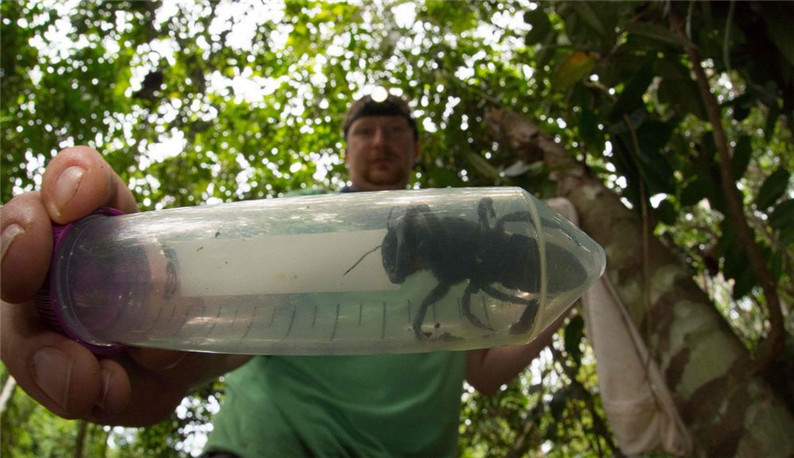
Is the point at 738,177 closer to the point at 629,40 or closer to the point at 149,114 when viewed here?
the point at 629,40

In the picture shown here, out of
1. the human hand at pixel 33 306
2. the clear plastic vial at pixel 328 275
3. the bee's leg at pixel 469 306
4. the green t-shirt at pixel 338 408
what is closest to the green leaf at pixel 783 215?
the green t-shirt at pixel 338 408

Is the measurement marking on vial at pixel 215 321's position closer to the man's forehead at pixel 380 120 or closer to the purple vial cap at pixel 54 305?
the purple vial cap at pixel 54 305

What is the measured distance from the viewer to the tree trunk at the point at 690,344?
1.09 metres

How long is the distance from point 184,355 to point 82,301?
0.13 meters

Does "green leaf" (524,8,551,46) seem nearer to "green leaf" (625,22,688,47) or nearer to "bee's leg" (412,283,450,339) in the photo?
"green leaf" (625,22,688,47)

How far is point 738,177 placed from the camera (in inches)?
55.9

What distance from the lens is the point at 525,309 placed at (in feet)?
1.86

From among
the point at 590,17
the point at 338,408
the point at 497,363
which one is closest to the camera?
the point at 338,408

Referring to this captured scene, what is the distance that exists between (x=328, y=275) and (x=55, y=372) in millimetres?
231

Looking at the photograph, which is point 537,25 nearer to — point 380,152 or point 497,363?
point 380,152

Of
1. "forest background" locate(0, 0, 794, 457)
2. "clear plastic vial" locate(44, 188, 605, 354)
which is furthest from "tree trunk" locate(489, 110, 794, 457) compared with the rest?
"clear plastic vial" locate(44, 188, 605, 354)

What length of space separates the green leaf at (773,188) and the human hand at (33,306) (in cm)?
136

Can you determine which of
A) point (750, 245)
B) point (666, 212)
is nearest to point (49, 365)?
point (750, 245)

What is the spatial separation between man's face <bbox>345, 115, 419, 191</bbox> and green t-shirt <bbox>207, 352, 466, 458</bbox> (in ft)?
1.51
